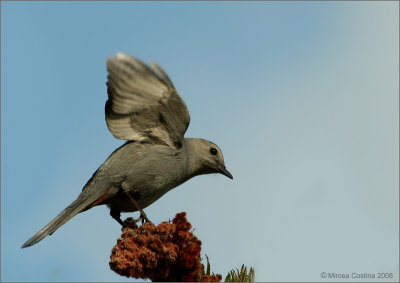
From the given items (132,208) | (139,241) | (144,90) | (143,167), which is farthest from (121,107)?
(139,241)

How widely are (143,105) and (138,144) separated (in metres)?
0.72

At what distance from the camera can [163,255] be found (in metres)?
7.29

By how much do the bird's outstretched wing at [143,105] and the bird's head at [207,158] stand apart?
626 mm

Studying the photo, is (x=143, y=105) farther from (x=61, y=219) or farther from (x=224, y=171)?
(x=224, y=171)

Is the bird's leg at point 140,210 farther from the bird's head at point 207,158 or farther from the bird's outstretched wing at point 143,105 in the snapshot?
the bird's head at point 207,158

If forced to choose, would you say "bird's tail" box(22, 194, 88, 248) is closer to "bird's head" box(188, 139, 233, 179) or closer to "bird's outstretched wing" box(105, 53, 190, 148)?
"bird's outstretched wing" box(105, 53, 190, 148)

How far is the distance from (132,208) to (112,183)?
2.18ft

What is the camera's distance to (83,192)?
29.7ft

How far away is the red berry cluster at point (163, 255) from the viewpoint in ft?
23.8

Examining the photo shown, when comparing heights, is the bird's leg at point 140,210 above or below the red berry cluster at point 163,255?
above

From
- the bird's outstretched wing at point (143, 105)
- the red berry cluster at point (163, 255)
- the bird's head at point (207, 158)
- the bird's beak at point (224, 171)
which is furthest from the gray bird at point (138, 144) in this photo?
the red berry cluster at point (163, 255)

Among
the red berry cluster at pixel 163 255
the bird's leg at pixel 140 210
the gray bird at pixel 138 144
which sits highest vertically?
the gray bird at pixel 138 144

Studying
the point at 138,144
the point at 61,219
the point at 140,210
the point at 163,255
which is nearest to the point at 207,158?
the point at 138,144

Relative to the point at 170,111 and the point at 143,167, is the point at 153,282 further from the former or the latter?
the point at 170,111
